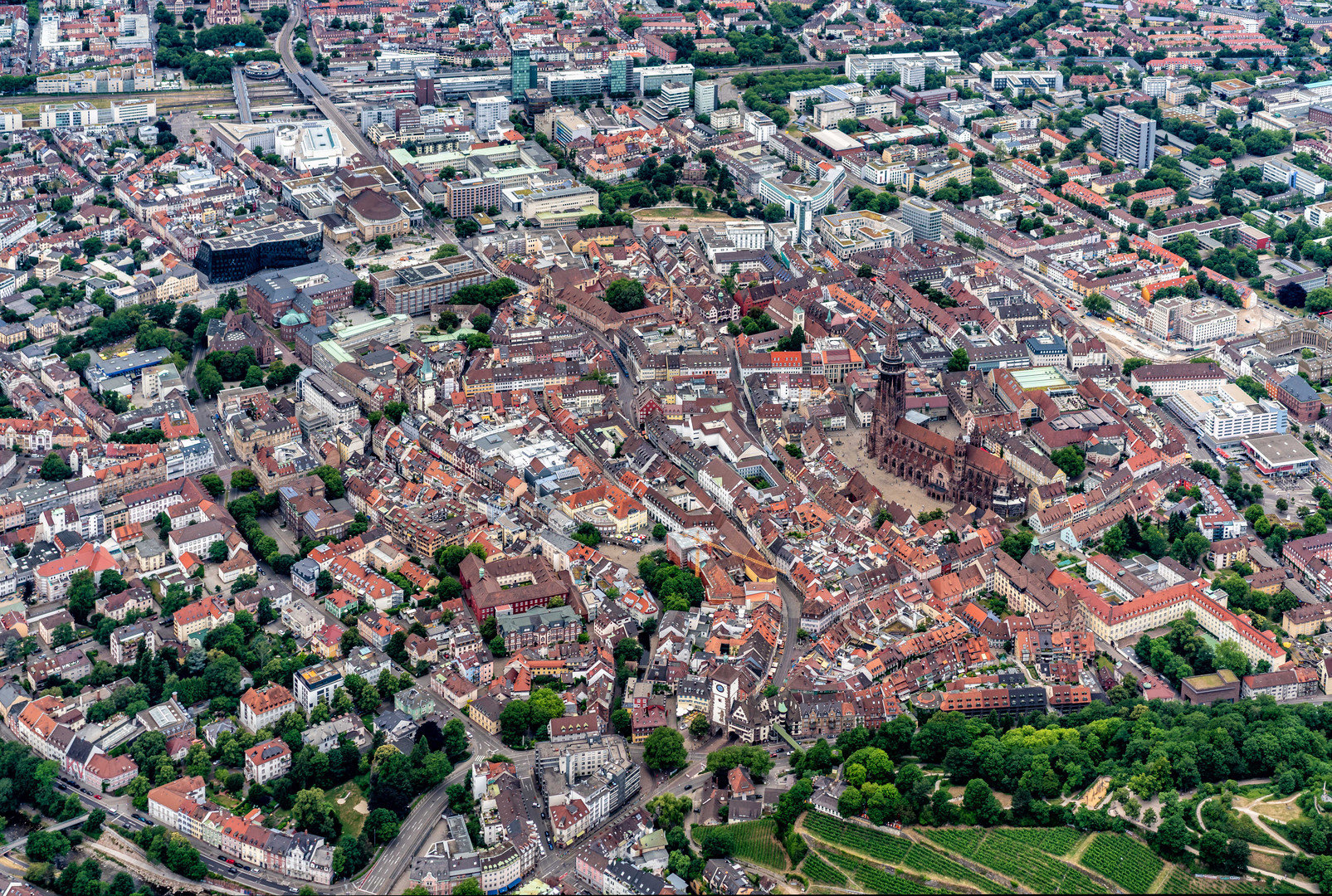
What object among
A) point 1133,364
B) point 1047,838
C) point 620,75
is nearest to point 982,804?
point 1047,838

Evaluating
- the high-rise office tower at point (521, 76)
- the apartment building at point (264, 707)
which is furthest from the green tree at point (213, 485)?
the high-rise office tower at point (521, 76)

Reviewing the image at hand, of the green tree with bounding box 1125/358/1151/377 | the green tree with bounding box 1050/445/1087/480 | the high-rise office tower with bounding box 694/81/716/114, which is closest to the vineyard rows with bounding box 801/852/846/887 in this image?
the green tree with bounding box 1050/445/1087/480

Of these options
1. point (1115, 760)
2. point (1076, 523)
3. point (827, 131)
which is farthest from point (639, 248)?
point (1115, 760)

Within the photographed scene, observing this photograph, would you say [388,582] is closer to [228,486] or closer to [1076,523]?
[228,486]

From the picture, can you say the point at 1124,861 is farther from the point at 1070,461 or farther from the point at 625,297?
the point at 625,297

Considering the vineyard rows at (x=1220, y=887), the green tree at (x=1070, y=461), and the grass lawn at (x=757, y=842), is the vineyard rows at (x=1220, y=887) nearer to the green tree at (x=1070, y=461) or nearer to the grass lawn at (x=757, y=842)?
the grass lawn at (x=757, y=842)

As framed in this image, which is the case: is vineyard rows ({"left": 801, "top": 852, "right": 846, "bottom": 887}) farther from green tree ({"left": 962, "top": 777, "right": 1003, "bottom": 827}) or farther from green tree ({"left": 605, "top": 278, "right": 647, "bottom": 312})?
green tree ({"left": 605, "top": 278, "right": 647, "bottom": 312})

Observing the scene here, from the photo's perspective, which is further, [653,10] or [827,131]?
[653,10]
